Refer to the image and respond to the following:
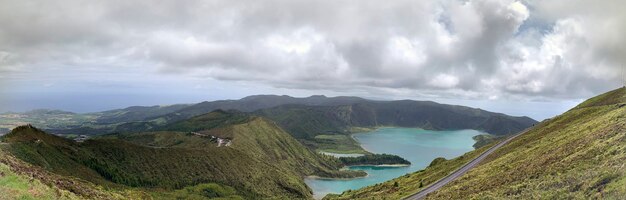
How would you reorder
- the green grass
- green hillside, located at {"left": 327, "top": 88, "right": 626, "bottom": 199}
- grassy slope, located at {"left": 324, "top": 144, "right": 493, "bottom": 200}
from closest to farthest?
the green grass
green hillside, located at {"left": 327, "top": 88, "right": 626, "bottom": 199}
grassy slope, located at {"left": 324, "top": 144, "right": 493, "bottom": 200}

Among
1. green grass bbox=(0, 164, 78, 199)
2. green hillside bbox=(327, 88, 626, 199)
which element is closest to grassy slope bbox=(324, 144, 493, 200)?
green hillside bbox=(327, 88, 626, 199)

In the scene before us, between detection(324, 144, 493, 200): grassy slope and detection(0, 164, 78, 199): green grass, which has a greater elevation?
detection(0, 164, 78, 199): green grass

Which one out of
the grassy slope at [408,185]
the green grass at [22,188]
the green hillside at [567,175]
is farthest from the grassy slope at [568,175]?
the green grass at [22,188]

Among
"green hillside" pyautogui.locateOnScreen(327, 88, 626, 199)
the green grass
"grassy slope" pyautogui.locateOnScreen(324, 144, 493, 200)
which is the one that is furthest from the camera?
"grassy slope" pyautogui.locateOnScreen(324, 144, 493, 200)

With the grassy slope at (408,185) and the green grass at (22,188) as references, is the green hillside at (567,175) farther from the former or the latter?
the green grass at (22,188)

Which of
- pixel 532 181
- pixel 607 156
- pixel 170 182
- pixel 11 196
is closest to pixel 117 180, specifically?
pixel 170 182

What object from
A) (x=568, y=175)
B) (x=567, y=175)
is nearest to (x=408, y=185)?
(x=567, y=175)

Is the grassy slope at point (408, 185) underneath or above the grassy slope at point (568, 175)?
underneath

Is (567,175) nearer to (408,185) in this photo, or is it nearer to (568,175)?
(568,175)

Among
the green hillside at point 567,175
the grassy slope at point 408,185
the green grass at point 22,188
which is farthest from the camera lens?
the grassy slope at point 408,185

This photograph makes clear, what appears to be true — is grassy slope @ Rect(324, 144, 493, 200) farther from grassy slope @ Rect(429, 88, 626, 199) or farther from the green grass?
the green grass

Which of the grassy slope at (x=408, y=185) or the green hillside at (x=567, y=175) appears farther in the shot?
the grassy slope at (x=408, y=185)

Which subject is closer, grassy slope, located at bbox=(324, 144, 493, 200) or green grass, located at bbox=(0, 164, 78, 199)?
green grass, located at bbox=(0, 164, 78, 199)
